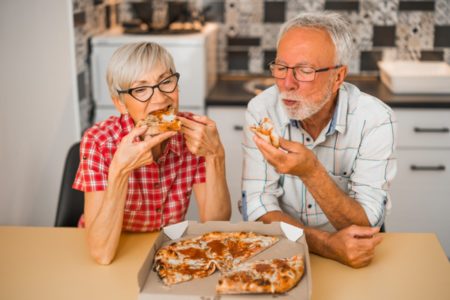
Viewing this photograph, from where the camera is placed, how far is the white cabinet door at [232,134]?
3156 millimetres

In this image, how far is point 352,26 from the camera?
3596mm

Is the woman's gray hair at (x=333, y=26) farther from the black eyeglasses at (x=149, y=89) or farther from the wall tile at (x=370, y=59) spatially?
the wall tile at (x=370, y=59)

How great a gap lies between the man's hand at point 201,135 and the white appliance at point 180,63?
49.5 inches

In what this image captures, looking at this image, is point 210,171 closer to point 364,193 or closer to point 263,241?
point 263,241

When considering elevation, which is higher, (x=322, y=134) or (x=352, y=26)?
(x=352, y=26)

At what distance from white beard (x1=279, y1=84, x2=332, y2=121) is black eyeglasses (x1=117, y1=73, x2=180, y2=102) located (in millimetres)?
358

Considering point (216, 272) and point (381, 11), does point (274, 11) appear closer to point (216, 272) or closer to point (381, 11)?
point (381, 11)

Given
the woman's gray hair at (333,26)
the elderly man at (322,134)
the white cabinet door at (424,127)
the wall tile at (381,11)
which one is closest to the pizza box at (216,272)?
the elderly man at (322,134)

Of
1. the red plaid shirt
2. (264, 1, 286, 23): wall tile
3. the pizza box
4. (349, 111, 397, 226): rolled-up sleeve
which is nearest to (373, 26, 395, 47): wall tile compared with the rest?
(264, 1, 286, 23): wall tile

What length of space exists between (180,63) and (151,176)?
50.8 inches

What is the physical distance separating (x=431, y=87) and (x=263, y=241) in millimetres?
1924

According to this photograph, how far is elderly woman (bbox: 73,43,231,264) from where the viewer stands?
1669mm

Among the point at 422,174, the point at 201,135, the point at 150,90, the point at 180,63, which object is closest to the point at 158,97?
the point at 150,90

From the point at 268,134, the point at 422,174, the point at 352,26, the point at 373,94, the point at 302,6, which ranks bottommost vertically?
the point at 422,174
